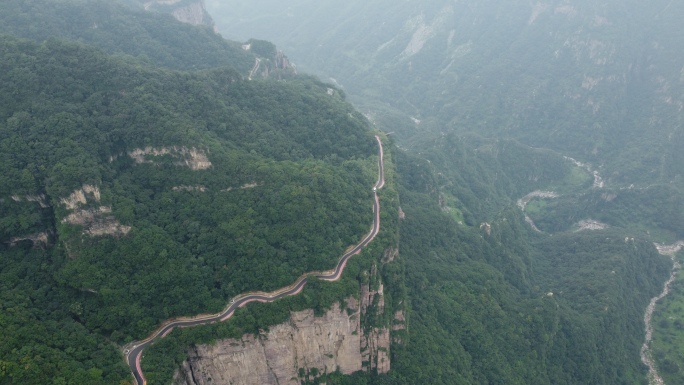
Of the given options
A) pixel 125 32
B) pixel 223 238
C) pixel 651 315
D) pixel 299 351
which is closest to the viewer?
pixel 299 351

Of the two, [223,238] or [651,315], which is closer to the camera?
[223,238]

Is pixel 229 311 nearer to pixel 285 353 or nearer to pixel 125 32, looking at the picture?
pixel 285 353

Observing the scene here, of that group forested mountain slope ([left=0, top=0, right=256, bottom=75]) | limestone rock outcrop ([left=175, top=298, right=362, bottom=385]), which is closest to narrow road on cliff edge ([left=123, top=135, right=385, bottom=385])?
limestone rock outcrop ([left=175, top=298, right=362, bottom=385])

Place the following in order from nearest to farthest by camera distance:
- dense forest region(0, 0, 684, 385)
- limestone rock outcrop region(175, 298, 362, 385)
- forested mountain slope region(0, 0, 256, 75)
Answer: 1. dense forest region(0, 0, 684, 385)
2. limestone rock outcrop region(175, 298, 362, 385)
3. forested mountain slope region(0, 0, 256, 75)

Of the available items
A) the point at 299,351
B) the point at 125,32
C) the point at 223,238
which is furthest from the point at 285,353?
the point at 125,32

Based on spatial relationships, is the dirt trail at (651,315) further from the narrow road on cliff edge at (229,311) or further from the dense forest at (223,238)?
the narrow road on cliff edge at (229,311)

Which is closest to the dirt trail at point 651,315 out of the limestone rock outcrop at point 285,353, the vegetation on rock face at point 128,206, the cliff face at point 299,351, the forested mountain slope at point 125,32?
the cliff face at point 299,351

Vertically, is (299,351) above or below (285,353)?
above

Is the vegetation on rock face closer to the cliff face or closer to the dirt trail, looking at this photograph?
the cliff face

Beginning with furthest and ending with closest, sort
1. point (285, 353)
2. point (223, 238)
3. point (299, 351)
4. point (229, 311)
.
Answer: point (223, 238) → point (299, 351) → point (285, 353) → point (229, 311)
